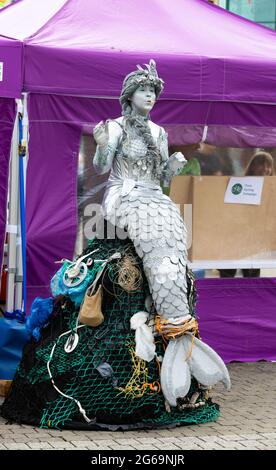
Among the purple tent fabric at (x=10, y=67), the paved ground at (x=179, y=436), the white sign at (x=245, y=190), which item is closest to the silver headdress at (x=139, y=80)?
the purple tent fabric at (x=10, y=67)

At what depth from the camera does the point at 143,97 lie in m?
6.45

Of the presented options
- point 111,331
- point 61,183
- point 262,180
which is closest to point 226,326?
point 262,180

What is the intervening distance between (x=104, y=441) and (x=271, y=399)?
185 centimetres

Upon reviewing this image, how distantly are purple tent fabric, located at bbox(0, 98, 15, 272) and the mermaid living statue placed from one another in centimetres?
120

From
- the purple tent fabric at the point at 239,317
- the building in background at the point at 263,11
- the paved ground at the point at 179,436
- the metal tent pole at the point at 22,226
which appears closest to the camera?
the paved ground at the point at 179,436

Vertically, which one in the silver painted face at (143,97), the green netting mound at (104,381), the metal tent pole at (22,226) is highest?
the silver painted face at (143,97)

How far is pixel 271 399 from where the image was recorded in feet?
24.0

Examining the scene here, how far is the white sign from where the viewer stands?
8914 millimetres

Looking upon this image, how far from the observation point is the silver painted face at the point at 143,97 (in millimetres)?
6453

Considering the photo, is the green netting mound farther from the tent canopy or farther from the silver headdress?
the tent canopy

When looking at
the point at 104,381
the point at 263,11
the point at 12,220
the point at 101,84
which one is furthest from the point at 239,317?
the point at 263,11

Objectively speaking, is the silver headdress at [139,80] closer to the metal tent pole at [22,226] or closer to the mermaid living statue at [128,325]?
the mermaid living statue at [128,325]

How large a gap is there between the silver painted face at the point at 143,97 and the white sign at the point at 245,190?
2547mm

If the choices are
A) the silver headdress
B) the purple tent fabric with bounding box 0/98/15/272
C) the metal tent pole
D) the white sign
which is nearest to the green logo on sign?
the white sign
